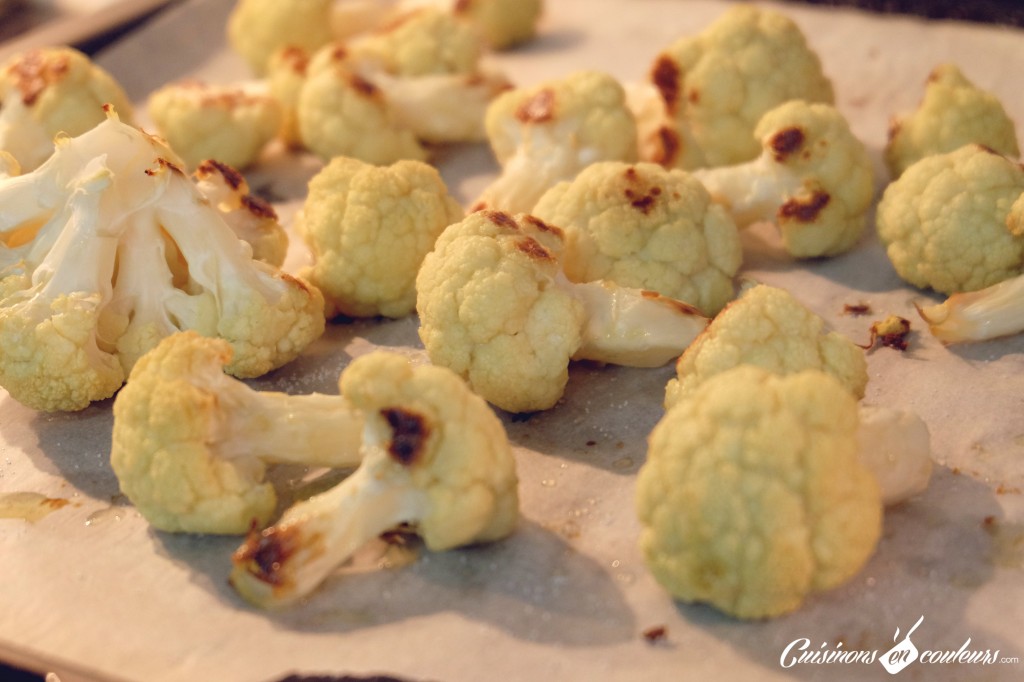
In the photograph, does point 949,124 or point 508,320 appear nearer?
point 508,320

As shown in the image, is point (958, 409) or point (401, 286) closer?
point (958, 409)

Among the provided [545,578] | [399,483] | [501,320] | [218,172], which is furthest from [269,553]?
[218,172]

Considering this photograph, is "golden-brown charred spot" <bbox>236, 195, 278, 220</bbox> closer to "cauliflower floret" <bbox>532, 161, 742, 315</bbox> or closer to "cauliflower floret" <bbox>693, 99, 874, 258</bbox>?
"cauliflower floret" <bbox>532, 161, 742, 315</bbox>

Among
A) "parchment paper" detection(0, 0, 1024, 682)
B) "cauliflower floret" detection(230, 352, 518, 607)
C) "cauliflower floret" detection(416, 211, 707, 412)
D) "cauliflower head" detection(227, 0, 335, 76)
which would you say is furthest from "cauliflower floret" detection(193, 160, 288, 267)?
"cauliflower head" detection(227, 0, 335, 76)

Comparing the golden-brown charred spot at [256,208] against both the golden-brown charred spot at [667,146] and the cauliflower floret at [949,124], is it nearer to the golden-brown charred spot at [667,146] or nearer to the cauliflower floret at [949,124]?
the golden-brown charred spot at [667,146]

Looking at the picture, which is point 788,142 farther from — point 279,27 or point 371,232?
point 279,27

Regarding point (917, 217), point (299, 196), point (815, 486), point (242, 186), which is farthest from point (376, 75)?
point (815, 486)

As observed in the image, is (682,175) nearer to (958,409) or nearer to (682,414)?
(958,409)
